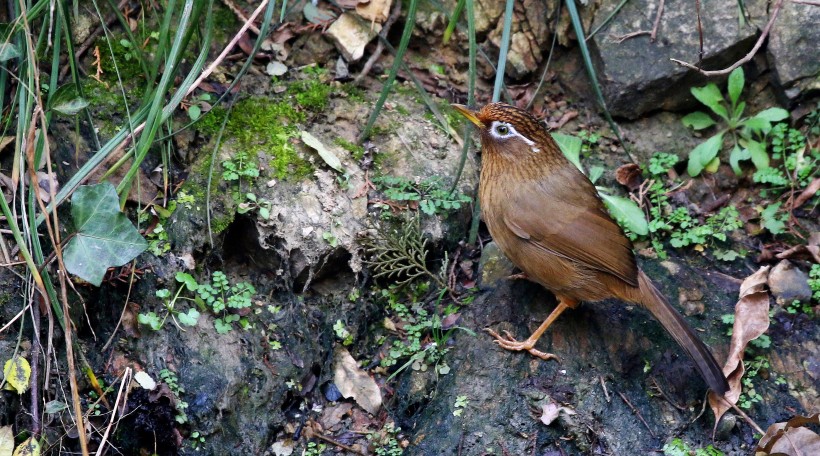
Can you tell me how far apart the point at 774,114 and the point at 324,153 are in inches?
113

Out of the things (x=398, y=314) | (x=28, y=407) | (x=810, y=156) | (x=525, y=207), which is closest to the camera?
(x=28, y=407)

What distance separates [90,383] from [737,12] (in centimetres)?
447

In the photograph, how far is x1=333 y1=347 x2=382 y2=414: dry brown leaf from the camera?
13.9ft

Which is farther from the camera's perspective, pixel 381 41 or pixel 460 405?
pixel 381 41

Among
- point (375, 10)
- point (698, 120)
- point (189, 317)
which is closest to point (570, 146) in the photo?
point (698, 120)

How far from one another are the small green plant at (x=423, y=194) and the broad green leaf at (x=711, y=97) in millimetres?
1725

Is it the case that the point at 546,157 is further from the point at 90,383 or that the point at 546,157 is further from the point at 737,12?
the point at 90,383

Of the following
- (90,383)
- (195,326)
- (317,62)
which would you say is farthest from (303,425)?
(317,62)

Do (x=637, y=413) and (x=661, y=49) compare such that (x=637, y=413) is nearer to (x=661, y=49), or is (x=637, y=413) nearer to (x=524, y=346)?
(x=524, y=346)

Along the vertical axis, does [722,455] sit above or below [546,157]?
Result: below

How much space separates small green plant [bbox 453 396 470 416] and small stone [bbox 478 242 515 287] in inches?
31.2

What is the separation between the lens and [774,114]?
5.11 meters

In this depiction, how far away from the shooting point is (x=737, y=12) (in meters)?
5.21

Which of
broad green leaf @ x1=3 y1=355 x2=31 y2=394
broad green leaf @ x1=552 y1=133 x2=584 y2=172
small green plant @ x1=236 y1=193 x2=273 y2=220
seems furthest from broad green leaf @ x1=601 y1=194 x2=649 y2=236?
broad green leaf @ x1=3 y1=355 x2=31 y2=394
